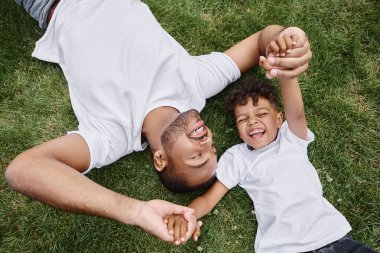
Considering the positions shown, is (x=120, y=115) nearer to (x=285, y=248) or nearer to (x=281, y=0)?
(x=285, y=248)

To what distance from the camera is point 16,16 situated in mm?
4227

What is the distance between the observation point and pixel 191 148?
3195 mm

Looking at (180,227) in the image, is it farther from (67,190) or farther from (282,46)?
(282,46)

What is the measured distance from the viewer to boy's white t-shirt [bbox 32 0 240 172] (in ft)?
11.1

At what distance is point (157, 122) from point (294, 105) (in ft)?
3.81

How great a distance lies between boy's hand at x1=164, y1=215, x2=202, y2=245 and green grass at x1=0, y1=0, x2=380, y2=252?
57.2 inches

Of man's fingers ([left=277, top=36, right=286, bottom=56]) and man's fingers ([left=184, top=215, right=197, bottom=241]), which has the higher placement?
man's fingers ([left=277, top=36, right=286, bottom=56])

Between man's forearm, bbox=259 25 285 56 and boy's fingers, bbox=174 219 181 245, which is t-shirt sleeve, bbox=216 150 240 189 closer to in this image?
man's forearm, bbox=259 25 285 56

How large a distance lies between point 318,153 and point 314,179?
1.50 ft

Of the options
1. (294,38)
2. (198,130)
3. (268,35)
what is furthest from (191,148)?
(268,35)

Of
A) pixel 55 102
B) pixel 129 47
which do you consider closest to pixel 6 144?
pixel 55 102

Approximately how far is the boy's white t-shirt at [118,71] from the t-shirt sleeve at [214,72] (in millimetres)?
10

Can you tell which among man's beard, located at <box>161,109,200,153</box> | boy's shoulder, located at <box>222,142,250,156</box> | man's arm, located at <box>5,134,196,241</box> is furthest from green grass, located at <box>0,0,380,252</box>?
man's arm, located at <box>5,134,196,241</box>

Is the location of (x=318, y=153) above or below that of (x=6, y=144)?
above
